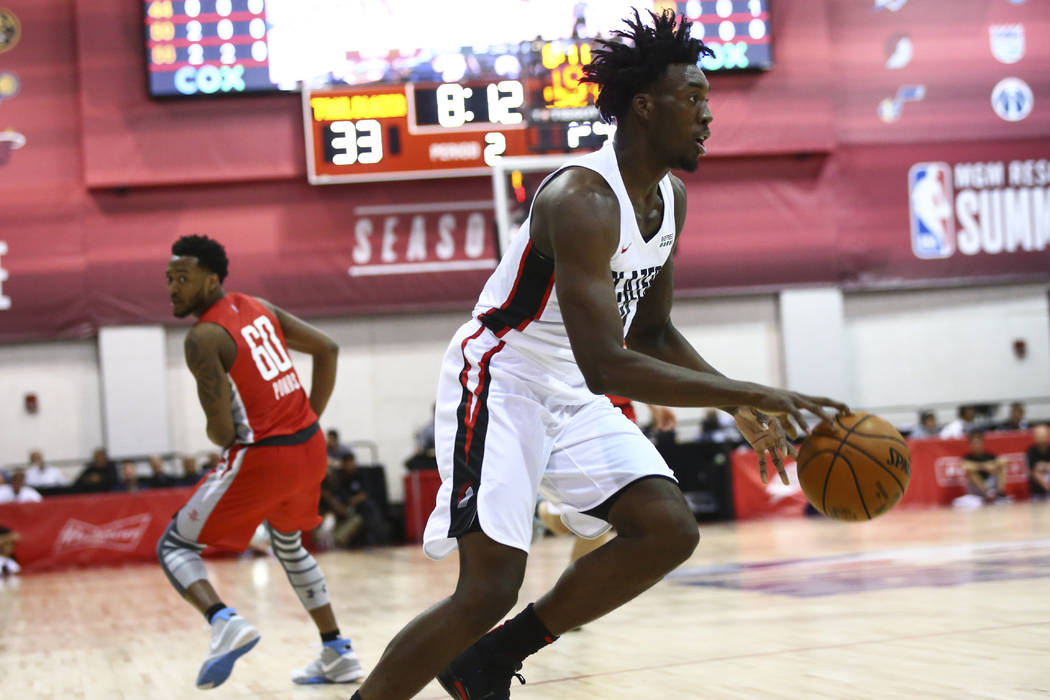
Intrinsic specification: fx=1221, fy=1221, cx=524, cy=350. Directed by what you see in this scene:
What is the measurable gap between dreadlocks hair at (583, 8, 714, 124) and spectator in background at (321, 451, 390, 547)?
11.4 m

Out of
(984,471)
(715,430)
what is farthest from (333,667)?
(984,471)

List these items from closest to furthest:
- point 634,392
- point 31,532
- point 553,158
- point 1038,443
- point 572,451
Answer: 1. point 634,392
2. point 572,451
3. point 553,158
4. point 31,532
5. point 1038,443

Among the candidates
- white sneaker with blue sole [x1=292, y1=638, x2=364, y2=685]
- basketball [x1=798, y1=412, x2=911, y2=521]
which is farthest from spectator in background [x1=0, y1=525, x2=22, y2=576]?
basketball [x1=798, y1=412, x2=911, y2=521]

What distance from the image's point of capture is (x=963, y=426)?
15.7 m

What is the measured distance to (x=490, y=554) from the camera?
2.77m

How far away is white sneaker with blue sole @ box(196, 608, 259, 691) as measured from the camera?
4215 millimetres

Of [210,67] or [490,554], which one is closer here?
[490,554]

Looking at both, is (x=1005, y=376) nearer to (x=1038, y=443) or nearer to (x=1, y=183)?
(x=1038, y=443)

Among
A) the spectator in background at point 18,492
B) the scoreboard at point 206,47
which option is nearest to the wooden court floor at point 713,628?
the spectator in background at point 18,492

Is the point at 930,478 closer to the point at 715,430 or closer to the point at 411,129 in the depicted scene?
the point at 715,430

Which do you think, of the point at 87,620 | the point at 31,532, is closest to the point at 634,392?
the point at 87,620

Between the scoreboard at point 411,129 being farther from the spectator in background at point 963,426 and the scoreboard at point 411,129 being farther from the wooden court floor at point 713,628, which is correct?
the spectator in background at point 963,426

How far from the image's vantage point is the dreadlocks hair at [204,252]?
468 centimetres

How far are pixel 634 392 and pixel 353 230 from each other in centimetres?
1350
